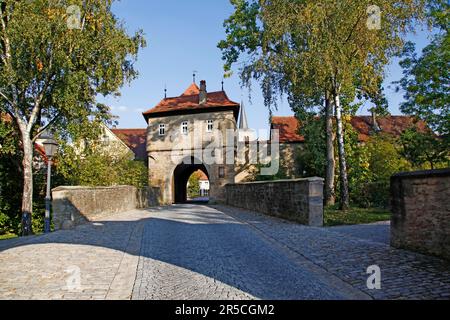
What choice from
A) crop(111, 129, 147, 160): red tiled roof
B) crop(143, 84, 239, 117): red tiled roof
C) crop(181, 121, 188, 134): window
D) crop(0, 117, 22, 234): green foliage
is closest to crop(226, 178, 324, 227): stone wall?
crop(0, 117, 22, 234): green foliage

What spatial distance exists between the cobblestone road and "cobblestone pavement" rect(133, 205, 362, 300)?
13 millimetres

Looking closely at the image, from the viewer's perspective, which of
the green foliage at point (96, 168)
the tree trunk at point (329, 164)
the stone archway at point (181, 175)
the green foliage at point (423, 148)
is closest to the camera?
the tree trunk at point (329, 164)

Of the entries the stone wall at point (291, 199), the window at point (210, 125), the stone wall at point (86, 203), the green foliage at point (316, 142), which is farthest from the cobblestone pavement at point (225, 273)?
the window at point (210, 125)

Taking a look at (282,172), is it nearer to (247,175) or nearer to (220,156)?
(247,175)

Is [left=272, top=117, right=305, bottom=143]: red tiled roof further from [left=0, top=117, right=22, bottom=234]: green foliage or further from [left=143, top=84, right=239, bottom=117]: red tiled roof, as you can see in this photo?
[left=0, top=117, right=22, bottom=234]: green foliage

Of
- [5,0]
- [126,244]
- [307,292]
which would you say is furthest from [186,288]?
[5,0]

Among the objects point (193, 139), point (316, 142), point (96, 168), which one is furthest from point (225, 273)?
point (193, 139)

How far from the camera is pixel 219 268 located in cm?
529

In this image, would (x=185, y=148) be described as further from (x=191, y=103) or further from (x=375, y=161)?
(x=375, y=161)

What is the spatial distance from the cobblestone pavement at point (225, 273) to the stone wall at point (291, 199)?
274cm

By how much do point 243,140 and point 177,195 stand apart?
9794 millimetres

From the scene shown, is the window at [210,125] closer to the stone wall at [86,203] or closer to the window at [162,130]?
the window at [162,130]

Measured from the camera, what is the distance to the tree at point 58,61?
47.1 ft

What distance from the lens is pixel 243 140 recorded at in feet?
103
